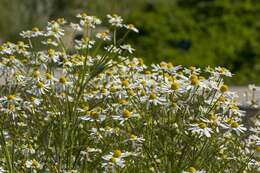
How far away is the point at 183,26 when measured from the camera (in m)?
10.4

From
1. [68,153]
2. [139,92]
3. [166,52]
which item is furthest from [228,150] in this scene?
[166,52]

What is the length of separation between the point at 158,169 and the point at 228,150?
0.67m

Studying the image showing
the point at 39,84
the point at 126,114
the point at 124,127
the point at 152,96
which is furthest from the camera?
the point at 124,127

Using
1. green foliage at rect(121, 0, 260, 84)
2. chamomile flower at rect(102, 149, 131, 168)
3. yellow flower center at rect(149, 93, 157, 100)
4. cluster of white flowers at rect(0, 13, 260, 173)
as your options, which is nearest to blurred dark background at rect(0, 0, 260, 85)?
green foliage at rect(121, 0, 260, 84)

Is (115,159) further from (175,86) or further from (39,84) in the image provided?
(39,84)

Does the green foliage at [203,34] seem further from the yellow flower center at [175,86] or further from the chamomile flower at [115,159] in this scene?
the chamomile flower at [115,159]

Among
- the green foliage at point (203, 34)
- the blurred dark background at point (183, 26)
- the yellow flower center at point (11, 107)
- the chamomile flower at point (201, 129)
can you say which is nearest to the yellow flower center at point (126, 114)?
the chamomile flower at point (201, 129)

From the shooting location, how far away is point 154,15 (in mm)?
10625

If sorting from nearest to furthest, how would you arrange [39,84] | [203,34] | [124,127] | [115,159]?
1. [115,159]
2. [39,84]
3. [124,127]
4. [203,34]

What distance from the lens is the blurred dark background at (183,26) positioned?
9867 millimetres

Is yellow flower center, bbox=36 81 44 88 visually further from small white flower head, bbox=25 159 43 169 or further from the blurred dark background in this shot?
the blurred dark background

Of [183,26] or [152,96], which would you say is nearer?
[152,96]

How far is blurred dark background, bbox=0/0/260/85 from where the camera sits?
987cm

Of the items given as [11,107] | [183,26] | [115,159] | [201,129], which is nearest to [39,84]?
[11,107]
